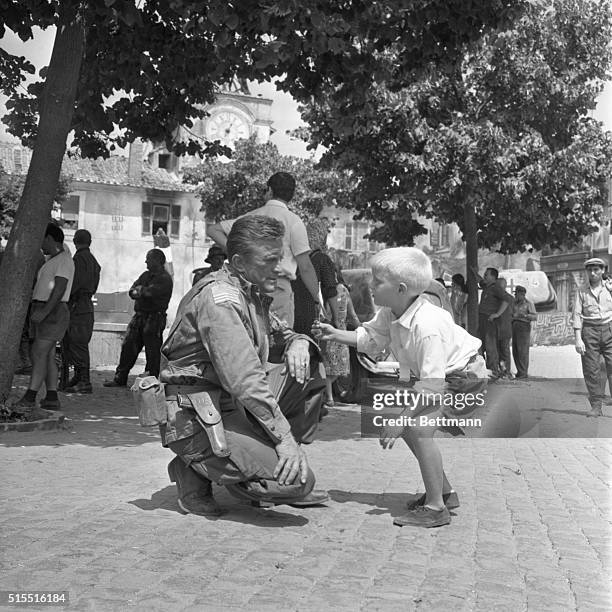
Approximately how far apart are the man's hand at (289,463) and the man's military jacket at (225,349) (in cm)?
4

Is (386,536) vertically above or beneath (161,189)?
beneath

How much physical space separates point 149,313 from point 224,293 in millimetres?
8144

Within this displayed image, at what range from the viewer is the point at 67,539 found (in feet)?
13.9

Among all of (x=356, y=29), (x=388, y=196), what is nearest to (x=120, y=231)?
(x=388, y=196)

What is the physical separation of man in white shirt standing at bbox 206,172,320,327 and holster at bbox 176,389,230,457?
274 centimetres

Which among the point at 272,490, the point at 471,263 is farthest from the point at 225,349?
the point at 471,263

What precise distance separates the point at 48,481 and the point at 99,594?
261 centimetres

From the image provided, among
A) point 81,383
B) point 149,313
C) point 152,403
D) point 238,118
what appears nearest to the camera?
point 152,403

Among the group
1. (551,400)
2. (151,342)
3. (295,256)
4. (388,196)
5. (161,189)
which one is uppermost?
(161,189)

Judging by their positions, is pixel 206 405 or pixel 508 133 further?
pixel 508 133

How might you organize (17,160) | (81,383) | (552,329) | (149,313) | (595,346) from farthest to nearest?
(17,160), (552,329), (149,313), (595,346), (81,383)

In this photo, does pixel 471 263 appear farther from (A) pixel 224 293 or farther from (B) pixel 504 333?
(A) pixel 224 293

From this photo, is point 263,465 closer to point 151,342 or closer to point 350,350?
point 350,350

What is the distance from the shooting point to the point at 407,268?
4832 millimetres
